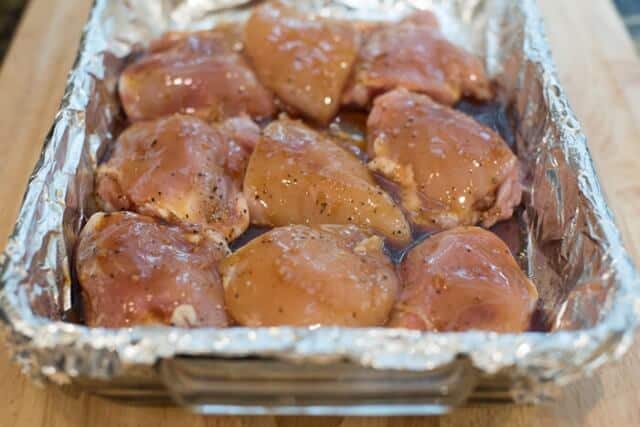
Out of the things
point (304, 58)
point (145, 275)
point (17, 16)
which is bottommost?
point (17, 16)

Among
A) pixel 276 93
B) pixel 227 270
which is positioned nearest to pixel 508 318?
pixel 227 270

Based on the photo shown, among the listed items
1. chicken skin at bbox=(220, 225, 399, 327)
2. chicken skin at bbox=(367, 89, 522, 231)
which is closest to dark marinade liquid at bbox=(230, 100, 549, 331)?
chicken skin at bbox=(367, 89, 522, 231)

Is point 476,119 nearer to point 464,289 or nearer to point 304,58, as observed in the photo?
point 304,58

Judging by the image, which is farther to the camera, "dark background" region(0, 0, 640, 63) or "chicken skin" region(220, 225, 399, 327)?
"dark background" region(0, 0, 640, 63)

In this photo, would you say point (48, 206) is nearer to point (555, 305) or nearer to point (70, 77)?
point (70, 77)

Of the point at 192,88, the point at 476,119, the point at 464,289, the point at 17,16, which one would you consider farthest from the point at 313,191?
the point at 17,16

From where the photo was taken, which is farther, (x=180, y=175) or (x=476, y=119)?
(x=476, y=119)

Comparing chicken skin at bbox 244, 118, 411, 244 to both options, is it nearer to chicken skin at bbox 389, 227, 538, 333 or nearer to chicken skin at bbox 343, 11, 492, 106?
chicken skin at bbox 389, 227, 538, 333
